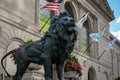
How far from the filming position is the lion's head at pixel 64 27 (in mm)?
8070

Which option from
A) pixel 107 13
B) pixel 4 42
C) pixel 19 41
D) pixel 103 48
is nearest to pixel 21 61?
pixel 4 42

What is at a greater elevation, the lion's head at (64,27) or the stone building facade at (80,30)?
A: the stone building facade at (80,30)

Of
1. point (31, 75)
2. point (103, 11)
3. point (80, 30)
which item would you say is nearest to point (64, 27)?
point (31, 75)

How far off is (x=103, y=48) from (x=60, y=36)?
36.4 metres

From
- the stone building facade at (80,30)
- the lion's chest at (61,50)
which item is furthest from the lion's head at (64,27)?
the stone building facade at (80,30)

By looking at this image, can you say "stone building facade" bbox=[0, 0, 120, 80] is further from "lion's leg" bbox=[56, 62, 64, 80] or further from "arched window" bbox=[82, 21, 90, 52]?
"lion's leg" bbox=[56, 62, 64, 80]

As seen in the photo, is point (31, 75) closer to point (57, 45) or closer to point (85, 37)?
point (57, 45)

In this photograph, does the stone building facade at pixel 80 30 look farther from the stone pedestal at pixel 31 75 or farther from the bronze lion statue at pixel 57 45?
the bronze lion statue at pixel 57 45

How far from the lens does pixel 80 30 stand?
Result: 120 ft

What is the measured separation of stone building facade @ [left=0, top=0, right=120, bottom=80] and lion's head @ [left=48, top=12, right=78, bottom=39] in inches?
185

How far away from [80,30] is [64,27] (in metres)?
28.5

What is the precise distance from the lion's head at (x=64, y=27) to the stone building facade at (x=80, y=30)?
4698mm

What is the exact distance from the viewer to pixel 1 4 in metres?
22.2

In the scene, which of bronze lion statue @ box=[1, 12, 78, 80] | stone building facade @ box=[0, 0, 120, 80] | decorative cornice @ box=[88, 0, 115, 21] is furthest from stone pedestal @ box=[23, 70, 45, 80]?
decorative cornice @ box=[88, 0, 115, 21]
